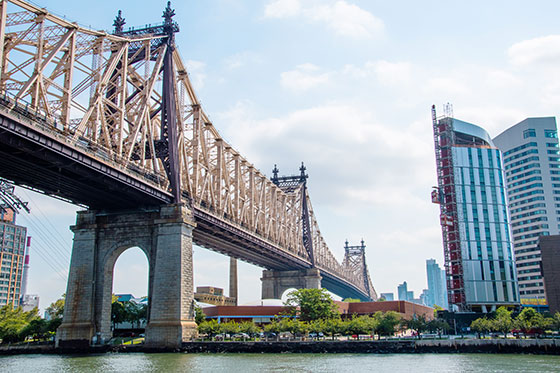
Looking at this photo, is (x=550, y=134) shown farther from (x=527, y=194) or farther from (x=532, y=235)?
(x=532, y=235)

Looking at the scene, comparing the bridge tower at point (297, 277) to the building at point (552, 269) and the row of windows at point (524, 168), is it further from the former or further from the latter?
the row of windows at point (524, 168)

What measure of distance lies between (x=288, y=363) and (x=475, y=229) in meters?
58.3

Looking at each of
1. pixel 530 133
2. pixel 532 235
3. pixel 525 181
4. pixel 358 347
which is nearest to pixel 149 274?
pixel 358 347

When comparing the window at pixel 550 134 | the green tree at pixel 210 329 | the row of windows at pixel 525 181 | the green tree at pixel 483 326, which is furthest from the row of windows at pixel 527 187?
the green tree at pixel 210 329

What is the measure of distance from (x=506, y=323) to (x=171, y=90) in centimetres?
5187

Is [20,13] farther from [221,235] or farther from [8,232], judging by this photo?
[8,232]

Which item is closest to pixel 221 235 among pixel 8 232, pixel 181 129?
pixel 181 129

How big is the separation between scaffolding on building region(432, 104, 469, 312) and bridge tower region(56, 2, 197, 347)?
173 ft

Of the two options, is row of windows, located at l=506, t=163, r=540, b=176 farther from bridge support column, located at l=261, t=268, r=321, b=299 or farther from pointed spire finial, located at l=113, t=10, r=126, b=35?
pointed spire finial, located at l=113, t=10, r=126, b=35

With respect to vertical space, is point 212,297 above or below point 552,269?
below

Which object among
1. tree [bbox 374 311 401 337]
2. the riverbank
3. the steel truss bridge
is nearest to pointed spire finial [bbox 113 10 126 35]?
the steel truss bridge

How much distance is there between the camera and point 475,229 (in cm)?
9400

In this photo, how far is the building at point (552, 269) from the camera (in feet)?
299

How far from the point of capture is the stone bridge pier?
191ft
